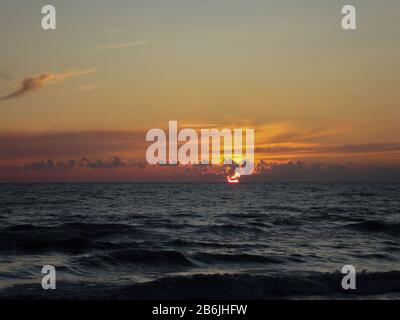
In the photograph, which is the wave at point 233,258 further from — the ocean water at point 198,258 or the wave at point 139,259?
the wave at point 139,259

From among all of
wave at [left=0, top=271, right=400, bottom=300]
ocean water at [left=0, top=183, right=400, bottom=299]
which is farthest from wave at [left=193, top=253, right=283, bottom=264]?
wave at [left=0, top=271, right=400, bottom=300]

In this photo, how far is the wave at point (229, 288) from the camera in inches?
526

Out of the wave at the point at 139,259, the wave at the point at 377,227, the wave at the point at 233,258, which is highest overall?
the wave at the point at 139,259

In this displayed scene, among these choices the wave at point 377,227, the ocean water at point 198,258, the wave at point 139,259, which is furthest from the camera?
the wave at point 377,227

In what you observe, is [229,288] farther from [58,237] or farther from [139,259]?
[58,237]

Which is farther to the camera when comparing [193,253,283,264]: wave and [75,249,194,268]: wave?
[193,253,283,264]: wave

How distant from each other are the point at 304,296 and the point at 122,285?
5503 mm

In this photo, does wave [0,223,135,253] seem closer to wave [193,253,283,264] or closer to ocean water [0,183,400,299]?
ocean water [0,183,400,299]

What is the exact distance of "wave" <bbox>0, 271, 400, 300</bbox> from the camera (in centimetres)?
1337

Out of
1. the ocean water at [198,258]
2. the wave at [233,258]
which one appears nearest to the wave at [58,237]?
the ocean water at [198,258]

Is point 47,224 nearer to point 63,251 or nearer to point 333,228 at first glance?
point 63,251

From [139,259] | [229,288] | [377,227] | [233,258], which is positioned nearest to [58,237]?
[139,259]
